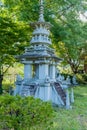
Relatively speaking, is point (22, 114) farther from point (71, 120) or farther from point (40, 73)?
point (40, 73)

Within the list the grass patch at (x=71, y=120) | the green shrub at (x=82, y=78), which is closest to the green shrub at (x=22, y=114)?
the grass patch at (x=71, y=120)

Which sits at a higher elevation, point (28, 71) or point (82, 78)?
point (28, 71)

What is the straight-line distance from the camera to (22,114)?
16.3ft

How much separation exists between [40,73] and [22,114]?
6774 millimetres

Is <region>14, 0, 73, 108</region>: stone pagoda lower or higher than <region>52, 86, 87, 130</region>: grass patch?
higher

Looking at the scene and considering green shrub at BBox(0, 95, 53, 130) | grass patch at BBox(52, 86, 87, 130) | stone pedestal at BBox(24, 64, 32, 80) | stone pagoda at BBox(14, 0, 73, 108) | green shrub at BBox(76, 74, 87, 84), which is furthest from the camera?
green shrub at BBox(76, 74, 87, 84)

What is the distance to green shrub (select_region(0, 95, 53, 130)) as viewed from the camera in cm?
492

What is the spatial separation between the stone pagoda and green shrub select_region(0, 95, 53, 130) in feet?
18.7

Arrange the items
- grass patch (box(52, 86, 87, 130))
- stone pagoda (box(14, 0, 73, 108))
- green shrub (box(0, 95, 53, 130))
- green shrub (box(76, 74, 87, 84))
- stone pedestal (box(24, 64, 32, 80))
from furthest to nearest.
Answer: green shrub (box(76, 74, 87, 84)), stone pedestal (box(24, 64, 32, 80)), stone pagoda (box(14, 0, 73, 108)), grass patch (box(52, 86, 87, 130)), green shrub (box(0, 95, 53, 130))

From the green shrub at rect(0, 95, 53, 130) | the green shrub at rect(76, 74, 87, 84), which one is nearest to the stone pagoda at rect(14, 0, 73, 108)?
the green shrub at rect(0, 95, 53, 130)

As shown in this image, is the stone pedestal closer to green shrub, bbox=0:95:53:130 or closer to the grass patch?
the grass patch

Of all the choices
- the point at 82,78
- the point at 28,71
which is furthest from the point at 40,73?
the point at 82,78

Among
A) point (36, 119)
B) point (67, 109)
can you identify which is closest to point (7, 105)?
point (36, 119)

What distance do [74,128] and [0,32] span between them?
9.16 m
